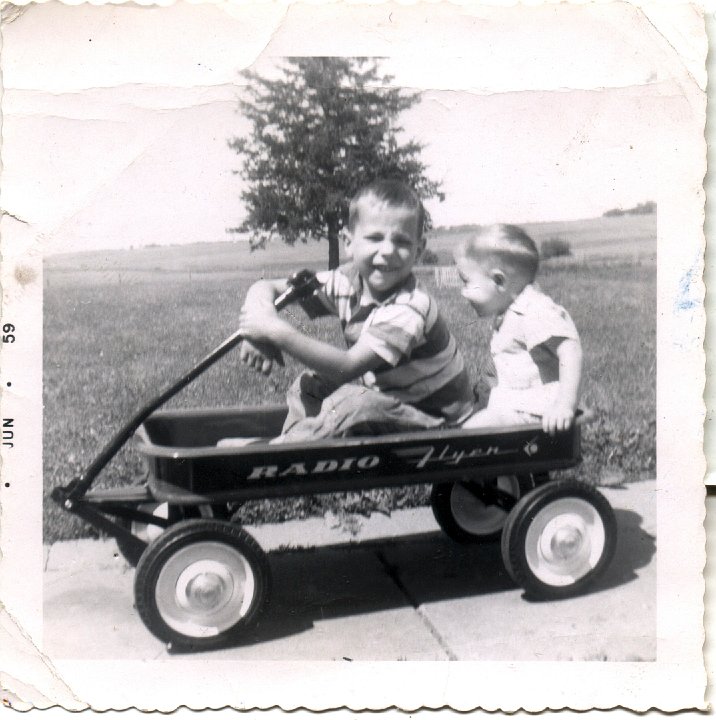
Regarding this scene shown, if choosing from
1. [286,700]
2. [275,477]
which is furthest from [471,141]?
[286,700]

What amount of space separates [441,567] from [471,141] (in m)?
1.31

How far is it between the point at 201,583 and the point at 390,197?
1.18 meters

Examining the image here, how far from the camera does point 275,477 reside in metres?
2.38

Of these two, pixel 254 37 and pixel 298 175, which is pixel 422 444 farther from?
pixel 254 37

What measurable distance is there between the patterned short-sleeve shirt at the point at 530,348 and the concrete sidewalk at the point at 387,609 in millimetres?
480

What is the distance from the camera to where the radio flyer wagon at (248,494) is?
7.67 feet

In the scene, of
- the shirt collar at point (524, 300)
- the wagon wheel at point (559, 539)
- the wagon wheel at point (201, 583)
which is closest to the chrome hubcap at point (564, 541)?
the wagon wheel at point (559, 539)

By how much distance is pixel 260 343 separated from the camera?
254 cm

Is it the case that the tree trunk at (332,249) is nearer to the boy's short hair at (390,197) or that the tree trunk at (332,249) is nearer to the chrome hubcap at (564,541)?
the boy's short hair at (390,197)

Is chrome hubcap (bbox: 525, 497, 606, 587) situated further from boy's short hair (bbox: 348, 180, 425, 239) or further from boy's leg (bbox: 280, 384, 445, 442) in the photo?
boy's short hair (bbox: 348, 180, 425, 239)

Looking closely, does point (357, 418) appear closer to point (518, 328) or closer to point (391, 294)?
point (391, 294)

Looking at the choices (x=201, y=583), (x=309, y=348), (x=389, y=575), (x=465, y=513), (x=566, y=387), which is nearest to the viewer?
(x=201, y=583)

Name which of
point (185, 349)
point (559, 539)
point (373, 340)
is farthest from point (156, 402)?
point (559, 539)

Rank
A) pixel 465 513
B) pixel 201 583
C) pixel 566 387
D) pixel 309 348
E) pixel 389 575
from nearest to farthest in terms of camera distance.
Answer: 1. pixel 201 583
2. pixel 309 348
3. pixel 566 387
4. pixel 389 575
5. pixel 465 513
